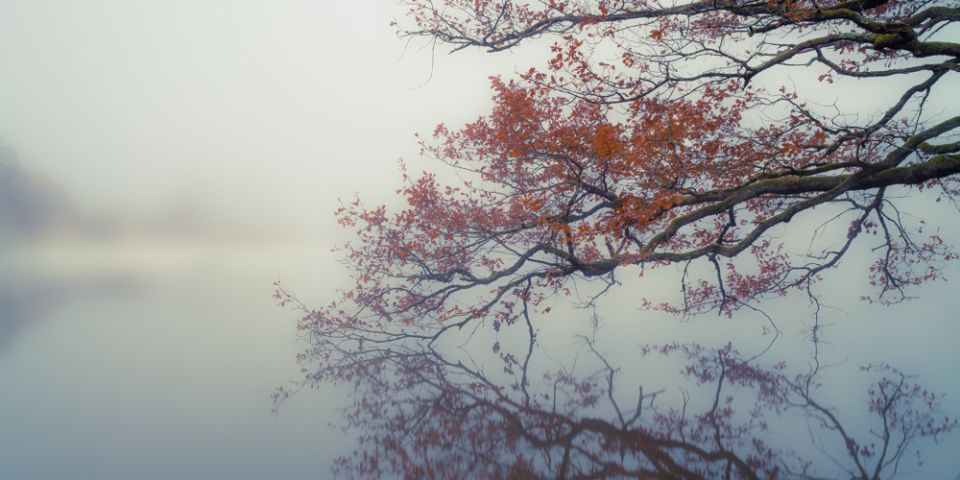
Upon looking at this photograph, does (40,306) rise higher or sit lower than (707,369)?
higher

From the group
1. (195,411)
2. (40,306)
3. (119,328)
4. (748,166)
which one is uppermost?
(40,306)

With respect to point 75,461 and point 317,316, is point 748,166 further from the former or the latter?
point 317,316

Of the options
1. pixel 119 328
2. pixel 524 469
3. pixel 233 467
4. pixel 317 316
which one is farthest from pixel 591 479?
pixel 119 328

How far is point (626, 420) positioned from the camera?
514cm

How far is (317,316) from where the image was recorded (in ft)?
32.3

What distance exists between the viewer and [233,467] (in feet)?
13.7

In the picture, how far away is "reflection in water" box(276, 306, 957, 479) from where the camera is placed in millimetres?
4059

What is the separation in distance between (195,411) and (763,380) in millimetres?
6121

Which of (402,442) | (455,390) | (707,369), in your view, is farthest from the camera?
(707,369)

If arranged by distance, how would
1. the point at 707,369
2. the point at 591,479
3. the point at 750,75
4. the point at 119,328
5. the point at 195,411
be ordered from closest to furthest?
the point at 591,479 < the point at 750,75 < the point at 195,411 < the point at 707,369 < the point at 119,328

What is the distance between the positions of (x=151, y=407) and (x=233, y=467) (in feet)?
7.06

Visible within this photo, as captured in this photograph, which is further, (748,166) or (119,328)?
(119,328)

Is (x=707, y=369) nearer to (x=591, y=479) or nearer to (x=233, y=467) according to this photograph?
(x=591, y=479)

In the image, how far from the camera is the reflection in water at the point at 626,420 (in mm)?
4059
